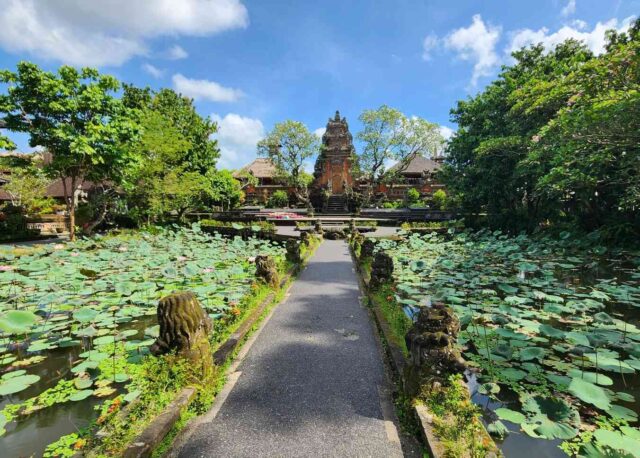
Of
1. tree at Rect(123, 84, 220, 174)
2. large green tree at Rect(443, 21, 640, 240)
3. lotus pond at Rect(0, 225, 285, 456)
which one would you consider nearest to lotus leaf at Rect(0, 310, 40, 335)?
lotus pond at Rect(0, 225, 285, 456)

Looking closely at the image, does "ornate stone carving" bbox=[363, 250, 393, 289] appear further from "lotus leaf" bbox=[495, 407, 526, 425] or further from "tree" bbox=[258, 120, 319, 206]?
"tree" bbox=[258, 120, 319, 206]

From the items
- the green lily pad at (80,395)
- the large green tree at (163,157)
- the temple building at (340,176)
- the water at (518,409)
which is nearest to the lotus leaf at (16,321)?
the green lily pad at (80,395)

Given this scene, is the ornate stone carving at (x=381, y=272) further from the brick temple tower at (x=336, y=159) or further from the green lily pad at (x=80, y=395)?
the brick temple tower at (x=336, y=159)

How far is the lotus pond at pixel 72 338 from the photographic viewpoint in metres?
3.07

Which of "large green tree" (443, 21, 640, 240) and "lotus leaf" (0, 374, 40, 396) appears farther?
"large green tree" (443, 21, 640, 240)

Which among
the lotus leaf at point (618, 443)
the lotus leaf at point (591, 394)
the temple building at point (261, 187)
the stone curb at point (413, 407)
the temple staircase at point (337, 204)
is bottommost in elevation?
the stone curb at point (413, 407)

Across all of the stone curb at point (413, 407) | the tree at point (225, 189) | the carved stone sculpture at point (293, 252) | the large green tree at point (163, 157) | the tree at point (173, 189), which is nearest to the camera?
the stone curb at point (413, 407)

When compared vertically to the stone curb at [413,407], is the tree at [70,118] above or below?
above

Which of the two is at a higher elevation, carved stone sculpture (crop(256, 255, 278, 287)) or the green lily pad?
carved stone sculpture (crop(256, 255, 278, 287))

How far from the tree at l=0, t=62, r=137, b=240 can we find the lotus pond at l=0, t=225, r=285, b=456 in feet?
22.3

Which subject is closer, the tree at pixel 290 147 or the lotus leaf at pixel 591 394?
the lotus leaf at pixel 591 394

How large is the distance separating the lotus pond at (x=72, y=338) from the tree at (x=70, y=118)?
680 cm

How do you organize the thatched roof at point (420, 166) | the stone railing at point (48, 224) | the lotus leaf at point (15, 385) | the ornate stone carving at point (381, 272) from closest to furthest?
the lotus leaf at point (15, 385) → the ornate stone carving at point (381, 272) → the stone railing at point (48, 224) → the thatched roof at point (420, 166)

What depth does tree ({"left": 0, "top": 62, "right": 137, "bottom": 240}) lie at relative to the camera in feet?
41.5
